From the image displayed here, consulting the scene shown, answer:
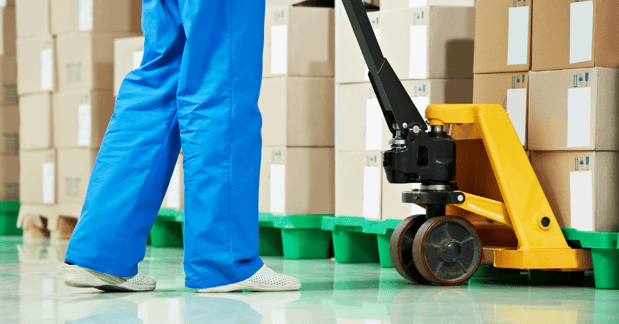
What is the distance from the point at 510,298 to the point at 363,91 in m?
1.39

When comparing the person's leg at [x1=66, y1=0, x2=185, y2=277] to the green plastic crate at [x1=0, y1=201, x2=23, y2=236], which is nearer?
the person's leg at [x1=66, y1=0, x2=185, y2=277]

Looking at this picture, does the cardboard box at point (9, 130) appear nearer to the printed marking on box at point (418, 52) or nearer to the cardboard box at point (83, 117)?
the cardboard box at point (83, 117)

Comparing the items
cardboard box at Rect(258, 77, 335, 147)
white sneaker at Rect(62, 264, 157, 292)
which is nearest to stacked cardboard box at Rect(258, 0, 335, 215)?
cardboard box at Rect(258, 77, 335, 147)

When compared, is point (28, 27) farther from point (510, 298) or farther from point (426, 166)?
point (510, 298)

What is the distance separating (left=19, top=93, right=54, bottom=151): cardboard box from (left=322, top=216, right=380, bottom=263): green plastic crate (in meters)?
2.43

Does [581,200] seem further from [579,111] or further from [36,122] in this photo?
[36,122]

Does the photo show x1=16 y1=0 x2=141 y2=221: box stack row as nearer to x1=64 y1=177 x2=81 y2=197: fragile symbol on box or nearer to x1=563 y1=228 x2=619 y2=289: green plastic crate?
x1=64 y1=177 x2=81 y2=197: fragile symbol on box

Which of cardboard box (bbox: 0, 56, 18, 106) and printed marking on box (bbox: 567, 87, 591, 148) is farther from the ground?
cardboard box (bbox: 0, 56, 18, 106)

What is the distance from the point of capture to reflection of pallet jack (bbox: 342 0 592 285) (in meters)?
2.71

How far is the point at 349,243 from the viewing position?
3.69 m

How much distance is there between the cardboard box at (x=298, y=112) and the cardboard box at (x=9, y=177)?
2732 millimetres

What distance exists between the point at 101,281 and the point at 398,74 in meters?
1.52

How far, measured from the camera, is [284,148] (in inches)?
152

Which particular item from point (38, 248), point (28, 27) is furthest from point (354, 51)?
point (28, 27)
